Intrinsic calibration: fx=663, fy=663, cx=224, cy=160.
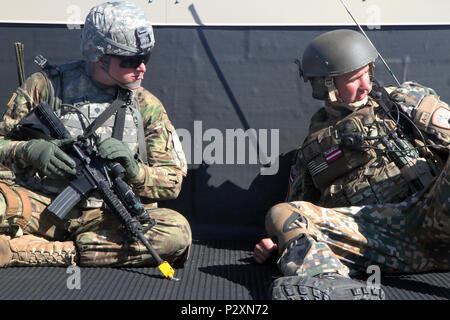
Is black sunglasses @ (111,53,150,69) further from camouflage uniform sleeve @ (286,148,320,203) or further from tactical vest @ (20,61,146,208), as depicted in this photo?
camouflage uniform sleeve @ (286,148,320,203)

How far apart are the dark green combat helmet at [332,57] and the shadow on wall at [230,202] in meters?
0.64

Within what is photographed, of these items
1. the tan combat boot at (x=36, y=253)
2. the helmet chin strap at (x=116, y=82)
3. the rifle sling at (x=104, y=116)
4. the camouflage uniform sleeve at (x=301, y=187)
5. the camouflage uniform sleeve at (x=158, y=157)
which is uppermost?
the helmet chin strap at (x=116, y=82)

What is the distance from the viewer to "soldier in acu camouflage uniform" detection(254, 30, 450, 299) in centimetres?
276

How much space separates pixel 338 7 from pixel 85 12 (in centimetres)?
144

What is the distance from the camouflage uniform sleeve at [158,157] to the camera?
3145 millimetres

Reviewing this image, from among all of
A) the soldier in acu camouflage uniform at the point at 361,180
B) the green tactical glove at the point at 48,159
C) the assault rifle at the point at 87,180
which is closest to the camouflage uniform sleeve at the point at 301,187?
the soldier in acu camouflage uniform at the point at 361,180

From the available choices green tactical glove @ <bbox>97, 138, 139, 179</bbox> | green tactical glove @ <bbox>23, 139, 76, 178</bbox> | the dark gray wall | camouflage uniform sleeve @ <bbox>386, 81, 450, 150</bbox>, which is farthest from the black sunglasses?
camouflage uniform sleeve @ <bbox>386, 81, 450, 150</bbox>

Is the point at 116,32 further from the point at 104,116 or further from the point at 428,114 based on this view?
the point at 428,114

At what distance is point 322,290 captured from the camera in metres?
2.35

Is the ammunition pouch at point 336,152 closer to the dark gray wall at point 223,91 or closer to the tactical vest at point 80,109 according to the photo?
A: the dark gray wall at point 223,91

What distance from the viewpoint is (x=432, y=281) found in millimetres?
2830

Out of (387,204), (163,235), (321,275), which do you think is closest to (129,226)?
→ (163,235)

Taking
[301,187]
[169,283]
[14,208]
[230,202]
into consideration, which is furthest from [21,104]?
[301,187]
